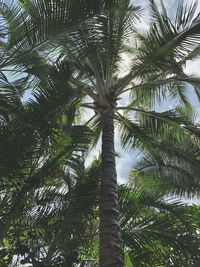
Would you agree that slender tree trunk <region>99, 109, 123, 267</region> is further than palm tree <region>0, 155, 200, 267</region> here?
No

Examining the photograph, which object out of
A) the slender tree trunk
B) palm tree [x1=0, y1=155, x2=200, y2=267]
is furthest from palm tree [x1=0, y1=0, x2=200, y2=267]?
palm tree [x1=0, y1=155, x2=200, y2=267]

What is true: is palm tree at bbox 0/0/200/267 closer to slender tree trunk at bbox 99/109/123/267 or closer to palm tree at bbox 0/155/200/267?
slender tree trunk at bbox 99/109/123/267

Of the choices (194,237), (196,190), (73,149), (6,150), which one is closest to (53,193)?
(73,149)

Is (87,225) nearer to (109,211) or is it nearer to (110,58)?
(109,211)

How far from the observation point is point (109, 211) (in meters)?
6.73

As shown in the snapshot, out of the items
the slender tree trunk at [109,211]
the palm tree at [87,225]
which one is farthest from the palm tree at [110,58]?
the palm tree at [87,225]

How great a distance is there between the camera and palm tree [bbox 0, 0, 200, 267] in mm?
6824

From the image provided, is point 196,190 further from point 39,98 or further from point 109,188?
point 39,98

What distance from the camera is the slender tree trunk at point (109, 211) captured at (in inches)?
235

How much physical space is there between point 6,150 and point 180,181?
5485 mm

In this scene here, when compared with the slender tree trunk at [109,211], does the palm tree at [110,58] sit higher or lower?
higher

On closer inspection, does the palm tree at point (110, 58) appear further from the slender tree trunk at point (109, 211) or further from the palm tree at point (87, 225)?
the palm tree at point (87, 225)

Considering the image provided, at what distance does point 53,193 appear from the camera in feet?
24.9

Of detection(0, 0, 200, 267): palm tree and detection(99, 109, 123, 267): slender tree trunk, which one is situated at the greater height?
detection(0, 0, 200, 267): palm tree
